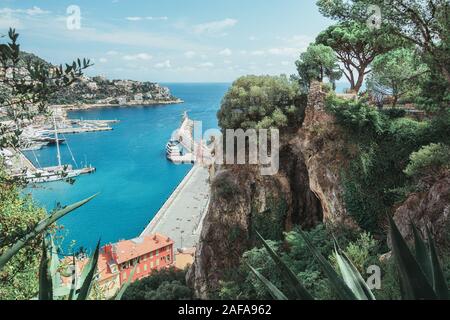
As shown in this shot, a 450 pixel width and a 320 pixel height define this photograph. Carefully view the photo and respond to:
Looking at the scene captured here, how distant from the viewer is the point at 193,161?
51875 mm

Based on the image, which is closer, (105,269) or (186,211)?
(105,269)

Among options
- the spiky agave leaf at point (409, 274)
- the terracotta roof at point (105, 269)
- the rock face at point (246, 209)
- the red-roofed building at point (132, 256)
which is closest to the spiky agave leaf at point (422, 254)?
the spiky agave leaf at point (409, 274)

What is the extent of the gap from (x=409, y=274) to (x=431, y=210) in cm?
676

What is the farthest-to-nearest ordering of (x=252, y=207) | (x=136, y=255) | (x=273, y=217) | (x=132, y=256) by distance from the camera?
(x=136, y=255) → (x=132, y=256) → (x=252, y=207) → (x=273, y=217)

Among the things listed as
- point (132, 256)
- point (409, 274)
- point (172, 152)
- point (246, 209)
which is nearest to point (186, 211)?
point (132, 256)

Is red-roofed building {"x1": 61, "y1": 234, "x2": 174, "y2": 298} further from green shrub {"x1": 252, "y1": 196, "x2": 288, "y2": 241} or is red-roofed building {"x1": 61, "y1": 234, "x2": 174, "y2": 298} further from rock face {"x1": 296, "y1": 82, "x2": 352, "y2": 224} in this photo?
rock face {"x1": 296, "y1": 82, "x2": 352, "y2": 224}

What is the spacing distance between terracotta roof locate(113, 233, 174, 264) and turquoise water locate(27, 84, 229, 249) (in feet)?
13.2

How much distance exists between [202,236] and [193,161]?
37.8 meters

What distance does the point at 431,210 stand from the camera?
7.29m

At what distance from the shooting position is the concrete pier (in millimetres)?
28969

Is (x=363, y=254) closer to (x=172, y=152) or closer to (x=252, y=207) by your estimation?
(x=252, y=207)

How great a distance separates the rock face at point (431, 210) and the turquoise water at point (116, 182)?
16.4 m

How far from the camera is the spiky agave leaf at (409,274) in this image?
1.46 m
